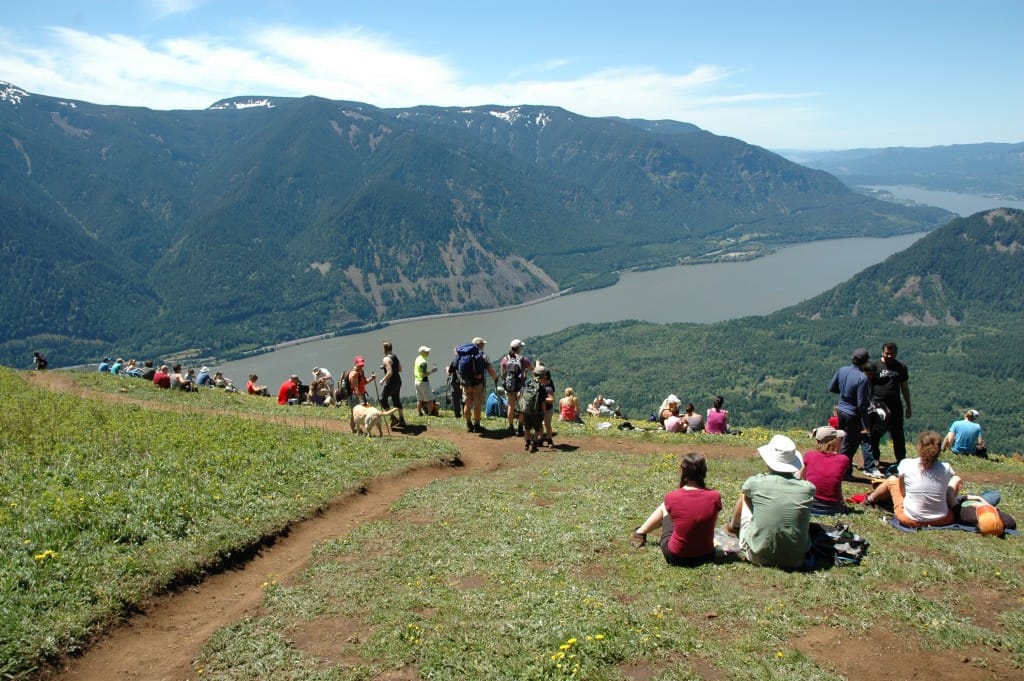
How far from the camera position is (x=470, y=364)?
78.4 ft

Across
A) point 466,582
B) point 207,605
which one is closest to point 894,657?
point 466,582

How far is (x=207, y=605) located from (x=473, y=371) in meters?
13.1

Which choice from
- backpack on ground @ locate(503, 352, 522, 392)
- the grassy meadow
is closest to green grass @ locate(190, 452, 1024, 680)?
the grassy meadow

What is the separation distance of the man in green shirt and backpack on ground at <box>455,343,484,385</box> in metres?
13.2

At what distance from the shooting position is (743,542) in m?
12.1

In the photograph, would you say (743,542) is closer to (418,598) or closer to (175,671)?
(418,598)

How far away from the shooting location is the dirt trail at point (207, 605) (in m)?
10.1

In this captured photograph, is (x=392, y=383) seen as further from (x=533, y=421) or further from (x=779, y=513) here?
(x=779, y=513)

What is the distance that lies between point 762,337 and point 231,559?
197m

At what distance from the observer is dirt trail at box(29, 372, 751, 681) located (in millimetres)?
10102

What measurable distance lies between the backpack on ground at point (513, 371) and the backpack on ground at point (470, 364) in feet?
4.06

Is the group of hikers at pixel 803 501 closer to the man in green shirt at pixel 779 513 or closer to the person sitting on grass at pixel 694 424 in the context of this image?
the man in green shirt at pixel 779 513

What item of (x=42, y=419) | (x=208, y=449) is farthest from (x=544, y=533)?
(x=42, y=419)

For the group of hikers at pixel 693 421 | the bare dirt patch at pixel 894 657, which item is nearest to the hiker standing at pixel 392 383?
the group of hikers at pixel 693 421
